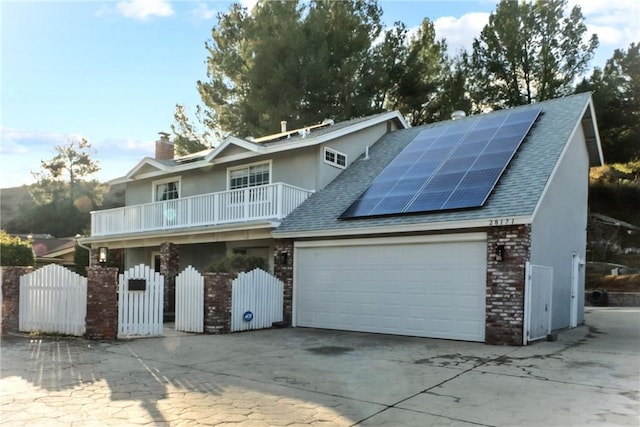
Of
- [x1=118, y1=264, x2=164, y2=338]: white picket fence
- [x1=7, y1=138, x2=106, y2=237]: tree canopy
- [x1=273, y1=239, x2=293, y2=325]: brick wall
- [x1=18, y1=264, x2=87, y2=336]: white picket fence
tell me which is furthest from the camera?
[x1=7, y1=138, x2=106, y2=237]: tree canopy

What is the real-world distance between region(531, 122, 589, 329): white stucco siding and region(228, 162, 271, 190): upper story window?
873 cm

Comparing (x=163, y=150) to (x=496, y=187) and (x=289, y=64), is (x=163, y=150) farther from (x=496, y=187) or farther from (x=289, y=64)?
(x=496, y=187)

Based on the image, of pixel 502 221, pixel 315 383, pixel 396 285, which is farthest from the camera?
pixel 396 285

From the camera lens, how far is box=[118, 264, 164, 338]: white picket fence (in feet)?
33.6

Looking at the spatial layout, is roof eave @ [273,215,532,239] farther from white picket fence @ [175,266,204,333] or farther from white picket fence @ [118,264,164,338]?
white picket fence @ [118,264,164,338]

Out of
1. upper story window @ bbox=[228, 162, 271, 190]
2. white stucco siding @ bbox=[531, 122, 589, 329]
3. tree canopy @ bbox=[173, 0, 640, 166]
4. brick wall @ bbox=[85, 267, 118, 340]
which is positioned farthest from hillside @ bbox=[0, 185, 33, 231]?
white stucco siding @ bbox=[531, 122, 589, 329]

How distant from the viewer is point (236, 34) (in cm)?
2688

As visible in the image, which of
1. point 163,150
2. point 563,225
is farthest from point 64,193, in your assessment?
point 563,225

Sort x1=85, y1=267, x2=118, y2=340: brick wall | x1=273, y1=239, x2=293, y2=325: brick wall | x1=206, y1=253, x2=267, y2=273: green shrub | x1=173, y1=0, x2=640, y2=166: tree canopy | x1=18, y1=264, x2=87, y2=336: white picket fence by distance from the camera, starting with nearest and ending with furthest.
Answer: x1=85, y1=267, x2=118, y2=340: brick wall
x1=18, y1=264, x2=87, y2=336: white picket fence
x1=206, y1=253, x2=267, y2=273: green shrub
x1=273, y1=239, x2=293, y2=325: brick wall
x1=173, y1=0, x2=640, y2=166: tree canopy

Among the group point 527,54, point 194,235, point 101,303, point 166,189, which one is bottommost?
point 101,303

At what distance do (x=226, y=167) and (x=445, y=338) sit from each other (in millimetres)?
10072

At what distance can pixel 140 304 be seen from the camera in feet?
34.3

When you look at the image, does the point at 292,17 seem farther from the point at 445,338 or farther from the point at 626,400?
the point at 626,400

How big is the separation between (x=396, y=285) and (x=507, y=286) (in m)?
2.62
